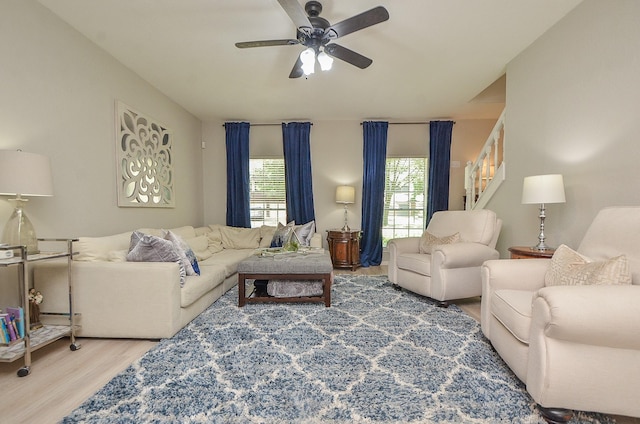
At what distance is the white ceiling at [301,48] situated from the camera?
2363 millimetres

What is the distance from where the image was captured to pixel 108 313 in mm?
2186

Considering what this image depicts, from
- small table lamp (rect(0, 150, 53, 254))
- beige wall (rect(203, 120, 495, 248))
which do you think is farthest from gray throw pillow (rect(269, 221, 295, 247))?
small table lamp (rect(0, 150, 53, 254))

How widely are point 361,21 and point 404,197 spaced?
3.73m

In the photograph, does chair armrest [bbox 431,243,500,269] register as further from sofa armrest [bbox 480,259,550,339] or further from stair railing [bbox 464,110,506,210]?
stair railing [bbox 464,110,506,210]

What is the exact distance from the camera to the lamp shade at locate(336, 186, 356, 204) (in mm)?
4895

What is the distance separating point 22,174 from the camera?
1.78 metres

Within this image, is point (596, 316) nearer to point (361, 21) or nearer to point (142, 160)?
point (361, 21)

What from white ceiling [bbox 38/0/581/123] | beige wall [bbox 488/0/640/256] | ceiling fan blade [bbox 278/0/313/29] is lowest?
beige wall [bbox 488/0/640/256]

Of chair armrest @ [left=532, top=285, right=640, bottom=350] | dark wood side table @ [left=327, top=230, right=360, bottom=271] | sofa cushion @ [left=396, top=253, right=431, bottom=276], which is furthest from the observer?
dark wood side table @ [left=327, top=230, right=360, bottom=271]

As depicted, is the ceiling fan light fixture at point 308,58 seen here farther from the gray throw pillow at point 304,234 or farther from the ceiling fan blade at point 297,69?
the gray throw pillow at point 304,234

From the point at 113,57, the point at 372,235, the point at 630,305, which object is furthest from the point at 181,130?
the point at 630,305

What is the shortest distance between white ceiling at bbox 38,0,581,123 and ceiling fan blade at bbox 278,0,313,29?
1.13 feet

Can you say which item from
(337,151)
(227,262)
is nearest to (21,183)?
(227,262)

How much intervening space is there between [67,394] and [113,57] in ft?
10.2
